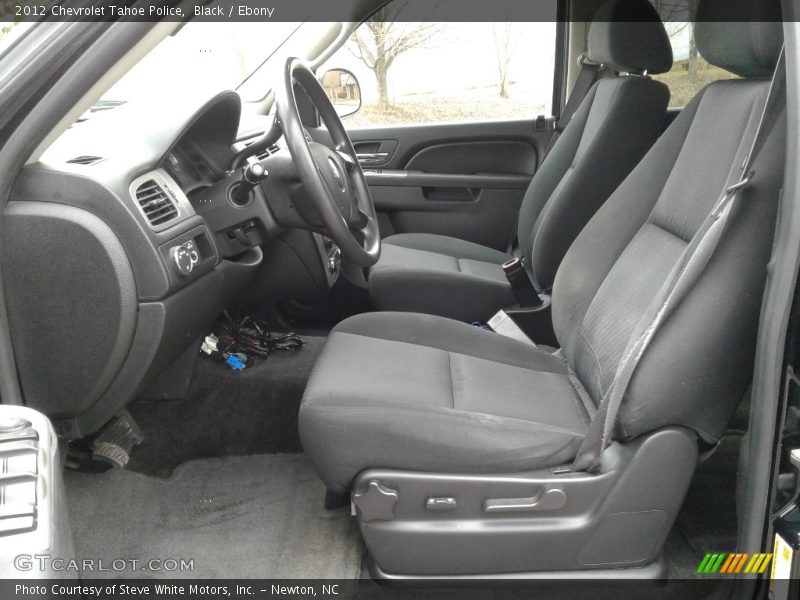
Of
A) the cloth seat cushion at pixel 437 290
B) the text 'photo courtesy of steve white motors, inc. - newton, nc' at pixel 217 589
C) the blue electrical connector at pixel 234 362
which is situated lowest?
the text 'photo courtesy of steve white motors, inc. - newton, nc' at pixel 217 589

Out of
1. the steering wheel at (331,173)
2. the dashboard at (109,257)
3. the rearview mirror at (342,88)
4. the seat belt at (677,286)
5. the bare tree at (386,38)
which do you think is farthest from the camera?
the bare tree at (386,38)

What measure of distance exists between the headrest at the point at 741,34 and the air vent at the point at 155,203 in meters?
1.03

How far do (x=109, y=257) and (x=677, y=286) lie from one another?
0.94 metres

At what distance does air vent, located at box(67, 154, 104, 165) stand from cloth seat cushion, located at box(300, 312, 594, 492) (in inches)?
21.5

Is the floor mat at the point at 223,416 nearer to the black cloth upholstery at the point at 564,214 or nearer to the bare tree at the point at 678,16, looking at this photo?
the black cloth upholstery at the point at 564,214

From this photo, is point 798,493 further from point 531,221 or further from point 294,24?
point 294,24

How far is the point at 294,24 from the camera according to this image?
249cm

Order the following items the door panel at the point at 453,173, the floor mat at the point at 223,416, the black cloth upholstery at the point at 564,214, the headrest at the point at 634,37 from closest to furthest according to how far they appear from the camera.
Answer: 1. the floor mat at the point at 223,416
2. the headrest at the point at 634,37
3. the black cloth upholstery at the point at 564,214
4. the door panel at the point at 453,173

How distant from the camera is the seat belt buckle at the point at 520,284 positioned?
2.25m

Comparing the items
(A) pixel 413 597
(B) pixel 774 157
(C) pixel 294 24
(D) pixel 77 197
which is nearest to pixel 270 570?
(A) pixel 413 597

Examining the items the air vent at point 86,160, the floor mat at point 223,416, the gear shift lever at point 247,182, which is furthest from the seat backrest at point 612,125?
the air vent at point 86,160

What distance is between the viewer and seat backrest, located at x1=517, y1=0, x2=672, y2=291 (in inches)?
80.2

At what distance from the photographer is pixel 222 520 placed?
170cm

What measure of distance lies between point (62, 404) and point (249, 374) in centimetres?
59
